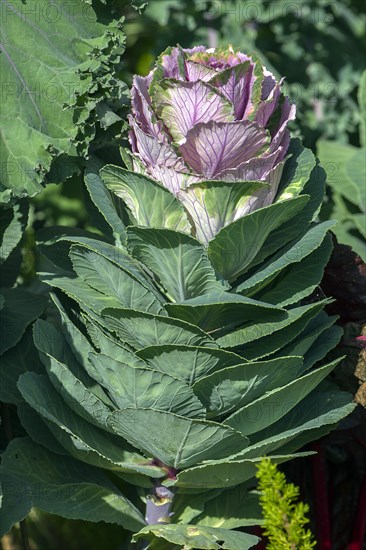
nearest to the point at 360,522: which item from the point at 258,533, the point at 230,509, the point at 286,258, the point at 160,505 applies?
the point at 258,533

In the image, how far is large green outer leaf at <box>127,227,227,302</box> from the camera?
1551 mm

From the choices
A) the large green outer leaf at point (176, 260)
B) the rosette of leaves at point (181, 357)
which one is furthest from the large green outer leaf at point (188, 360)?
the large green outer leaf at point (176, 260)

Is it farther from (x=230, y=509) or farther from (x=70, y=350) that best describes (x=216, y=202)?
(x=230, y=509)

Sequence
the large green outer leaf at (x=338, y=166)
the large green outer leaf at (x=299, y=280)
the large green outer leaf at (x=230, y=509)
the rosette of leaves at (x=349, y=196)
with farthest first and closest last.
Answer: the large green outer leaf at (x=338, y=166), the rosette of leaves at (x=349, y=196), the large green outer leaf at (x=230, y=509), the large green outer leaf at (x=299, y=280)

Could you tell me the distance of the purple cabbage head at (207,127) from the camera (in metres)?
1.54

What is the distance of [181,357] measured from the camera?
1574 mm

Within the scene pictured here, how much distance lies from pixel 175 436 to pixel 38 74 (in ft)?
2.55

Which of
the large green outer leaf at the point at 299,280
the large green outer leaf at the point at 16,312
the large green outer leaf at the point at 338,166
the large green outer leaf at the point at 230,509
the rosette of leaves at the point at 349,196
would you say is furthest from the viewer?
the large green outer leaf at the point at 338,166

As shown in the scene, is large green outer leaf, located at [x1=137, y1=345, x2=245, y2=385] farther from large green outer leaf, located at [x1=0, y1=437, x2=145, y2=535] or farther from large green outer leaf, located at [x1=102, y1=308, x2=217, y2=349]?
large green outer leaf, located at [x1=0, y1=437, x2=145, y2=535]

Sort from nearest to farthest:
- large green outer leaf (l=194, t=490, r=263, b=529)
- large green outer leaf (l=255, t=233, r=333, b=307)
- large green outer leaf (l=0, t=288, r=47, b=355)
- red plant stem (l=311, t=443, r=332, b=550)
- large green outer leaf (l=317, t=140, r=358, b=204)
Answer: large green outer leaf (l=255, t=233, r=333, b=307)
large green outer leaf (l=194, t=490, r=263, b=529)
large green outer leaf (l=0, t=288, r=47, b=355)
red plant stem (l=311, t=443, r=332, b=550)
large green outer leaf (l=317, t=140, r=358, b=204)

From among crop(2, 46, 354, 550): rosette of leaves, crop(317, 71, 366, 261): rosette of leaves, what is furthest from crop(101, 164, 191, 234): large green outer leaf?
crop(317, 71, 366, 261): rosette of leaves

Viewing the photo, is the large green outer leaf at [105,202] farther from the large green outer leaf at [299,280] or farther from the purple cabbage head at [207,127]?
the large green outer leaf at [299,280]

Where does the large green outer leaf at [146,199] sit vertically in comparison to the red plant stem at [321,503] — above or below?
above

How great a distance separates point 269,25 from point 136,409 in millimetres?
2468
